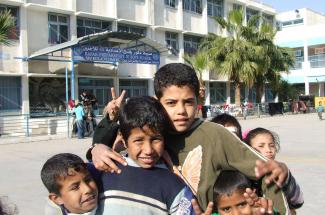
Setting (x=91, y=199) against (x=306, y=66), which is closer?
(x=91, y=199)

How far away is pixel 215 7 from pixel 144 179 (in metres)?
30.8

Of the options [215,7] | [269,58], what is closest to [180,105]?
[269,58]

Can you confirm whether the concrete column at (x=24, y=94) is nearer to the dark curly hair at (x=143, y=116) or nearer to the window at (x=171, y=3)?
the window at (x=171, y=3)

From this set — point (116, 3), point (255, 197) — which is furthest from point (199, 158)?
point (116, 3)

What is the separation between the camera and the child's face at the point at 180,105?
1749 millimetres

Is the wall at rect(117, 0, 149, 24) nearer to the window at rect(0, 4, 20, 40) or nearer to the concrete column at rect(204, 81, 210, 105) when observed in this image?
the window at rect(0, 4, 20, 40)

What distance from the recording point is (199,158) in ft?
5.64

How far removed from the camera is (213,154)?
1.70 m

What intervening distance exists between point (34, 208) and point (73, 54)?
12.5 m

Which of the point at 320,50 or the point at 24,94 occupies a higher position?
the point at 320,50

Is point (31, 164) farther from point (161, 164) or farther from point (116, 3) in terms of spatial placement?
point (116, 3)

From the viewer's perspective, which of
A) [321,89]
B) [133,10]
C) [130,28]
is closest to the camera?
[133,10]

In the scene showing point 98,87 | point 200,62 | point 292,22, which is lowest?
point 98,87

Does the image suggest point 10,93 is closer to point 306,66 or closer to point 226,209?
point 226,209
